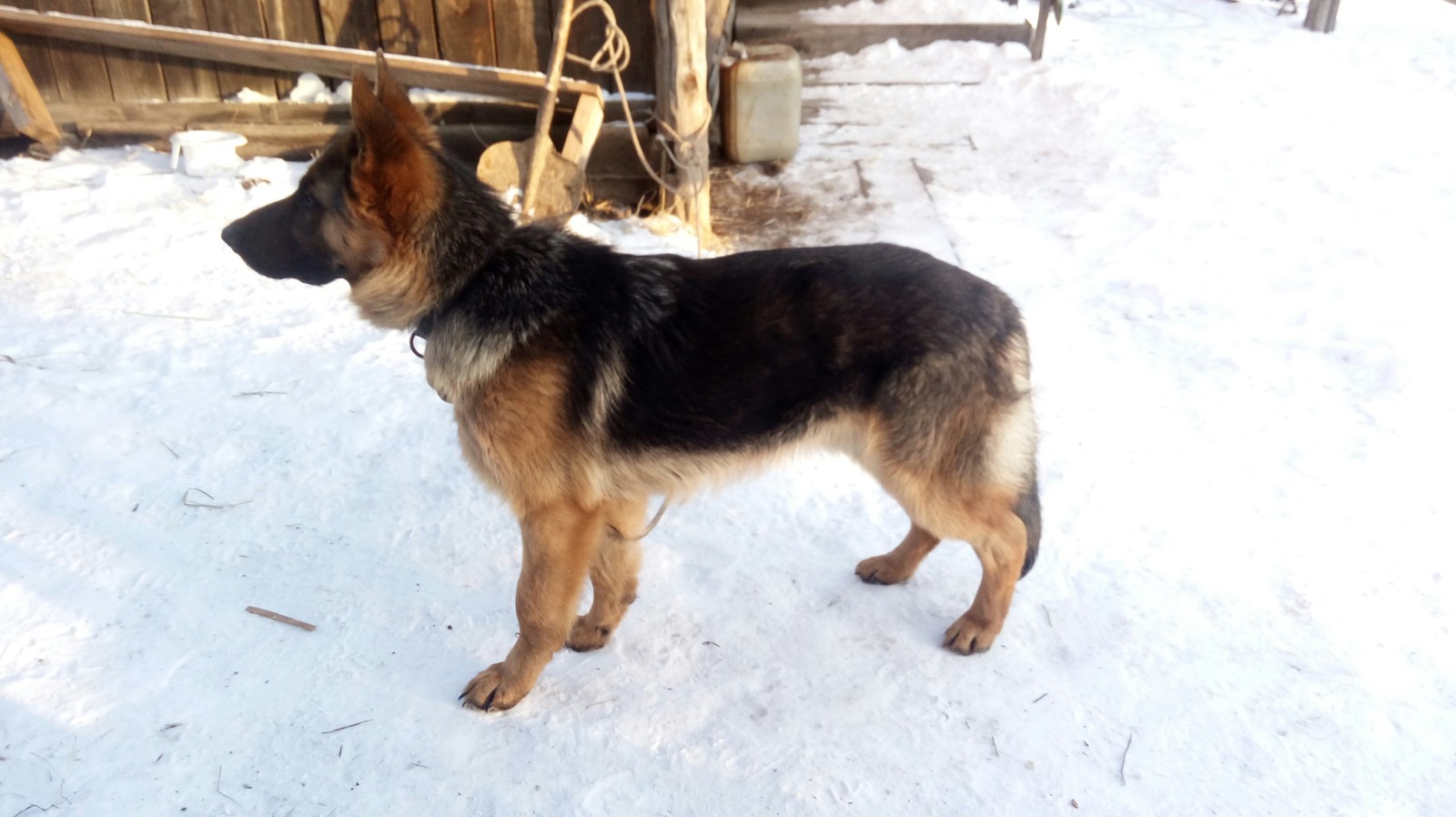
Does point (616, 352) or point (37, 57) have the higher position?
point (37, 57)

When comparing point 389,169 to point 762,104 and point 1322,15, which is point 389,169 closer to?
point 762,104

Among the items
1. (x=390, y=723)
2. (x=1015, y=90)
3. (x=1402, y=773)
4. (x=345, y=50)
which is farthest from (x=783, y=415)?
(x=1015, y=90)

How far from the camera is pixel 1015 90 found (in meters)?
9.11

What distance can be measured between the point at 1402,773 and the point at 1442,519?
160 cm

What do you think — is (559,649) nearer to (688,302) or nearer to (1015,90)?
(688,302)

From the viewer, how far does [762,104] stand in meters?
7.41

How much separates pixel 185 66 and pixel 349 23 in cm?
130

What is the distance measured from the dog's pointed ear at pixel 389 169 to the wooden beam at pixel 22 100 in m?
5.50

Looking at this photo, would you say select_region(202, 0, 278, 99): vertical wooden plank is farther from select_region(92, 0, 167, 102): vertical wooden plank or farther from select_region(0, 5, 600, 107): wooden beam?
select_region(92, 0, 167, 102): vertical wooden plank

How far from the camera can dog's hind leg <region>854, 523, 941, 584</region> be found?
378 centimetres

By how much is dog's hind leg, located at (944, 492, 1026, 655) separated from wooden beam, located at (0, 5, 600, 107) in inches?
182

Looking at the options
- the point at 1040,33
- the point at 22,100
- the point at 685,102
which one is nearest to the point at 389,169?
the point at 685,102

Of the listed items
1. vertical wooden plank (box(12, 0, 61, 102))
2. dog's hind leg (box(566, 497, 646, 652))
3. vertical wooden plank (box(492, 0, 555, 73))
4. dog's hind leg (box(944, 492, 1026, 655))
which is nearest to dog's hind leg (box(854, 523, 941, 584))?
dog's hind leg (box(944, 492, 1026, 655))

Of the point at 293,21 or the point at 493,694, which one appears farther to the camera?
the point at 293,21
